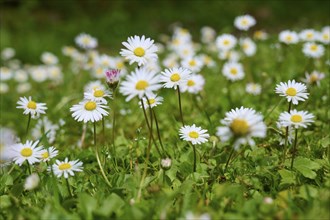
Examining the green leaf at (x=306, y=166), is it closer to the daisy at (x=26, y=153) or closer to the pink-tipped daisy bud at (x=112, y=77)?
the pink-tipped daisy bud at (x=112, y=77)

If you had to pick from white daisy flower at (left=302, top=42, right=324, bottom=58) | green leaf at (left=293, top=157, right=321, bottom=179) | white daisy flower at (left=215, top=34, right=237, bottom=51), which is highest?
white daisy flower at (left=215, top=34, right=237, bottom=51)

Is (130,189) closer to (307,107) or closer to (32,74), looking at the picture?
(307,107)

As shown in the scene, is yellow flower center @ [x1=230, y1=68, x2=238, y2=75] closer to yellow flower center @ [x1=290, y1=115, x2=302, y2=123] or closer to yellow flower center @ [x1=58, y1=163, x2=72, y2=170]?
yellow flower center @ [x1=290, y1=115, x2=302, y2=123]

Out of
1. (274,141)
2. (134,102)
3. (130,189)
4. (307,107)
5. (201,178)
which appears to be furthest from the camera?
(134,102)

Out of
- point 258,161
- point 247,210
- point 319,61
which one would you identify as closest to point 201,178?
point 258,161

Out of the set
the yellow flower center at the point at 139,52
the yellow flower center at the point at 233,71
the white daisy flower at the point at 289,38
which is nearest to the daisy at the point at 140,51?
the yellow flower center at the point at 139,52

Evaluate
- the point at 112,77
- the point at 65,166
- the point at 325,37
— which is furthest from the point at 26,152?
the point at 325,37

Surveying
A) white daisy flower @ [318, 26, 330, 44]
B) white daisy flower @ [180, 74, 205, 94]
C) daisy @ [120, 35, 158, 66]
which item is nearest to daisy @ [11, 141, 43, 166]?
daisy @ [120, 35, 158, 66]
